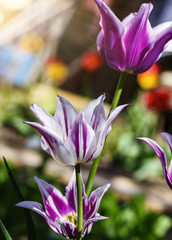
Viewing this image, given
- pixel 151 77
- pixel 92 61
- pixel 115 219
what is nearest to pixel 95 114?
pixel 115 219

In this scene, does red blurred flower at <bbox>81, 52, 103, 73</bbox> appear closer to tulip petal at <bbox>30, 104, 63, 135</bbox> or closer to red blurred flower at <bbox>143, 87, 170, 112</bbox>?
red blurred flower at <bbox>143, 87, 170, 112</bbox>

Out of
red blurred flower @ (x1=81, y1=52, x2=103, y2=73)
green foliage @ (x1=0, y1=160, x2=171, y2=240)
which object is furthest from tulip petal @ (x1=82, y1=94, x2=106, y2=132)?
red blurred flower @ (x1=81, y1=52, x2=103, y2=73)

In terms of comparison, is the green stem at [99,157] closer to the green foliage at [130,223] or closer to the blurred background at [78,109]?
the blurred background at [78,109]

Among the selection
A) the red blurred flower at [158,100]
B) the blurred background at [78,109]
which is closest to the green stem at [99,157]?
the blurred background at [78,109]

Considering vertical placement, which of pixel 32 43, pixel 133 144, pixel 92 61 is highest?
pixel 32 43

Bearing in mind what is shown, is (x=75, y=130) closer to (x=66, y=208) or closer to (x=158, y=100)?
(x=66, y=208)

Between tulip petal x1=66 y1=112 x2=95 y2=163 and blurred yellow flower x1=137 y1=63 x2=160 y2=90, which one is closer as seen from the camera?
tulip petal x1=66 y1=112 x2=95 y2=163

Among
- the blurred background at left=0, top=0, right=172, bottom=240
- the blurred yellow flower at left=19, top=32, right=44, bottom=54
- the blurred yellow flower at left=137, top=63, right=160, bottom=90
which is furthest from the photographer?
the blurred yellow flower at left=19, top=32, right=44, bottom=54

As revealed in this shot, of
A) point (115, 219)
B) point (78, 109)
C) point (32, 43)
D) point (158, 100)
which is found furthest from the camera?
point (32, 43)
